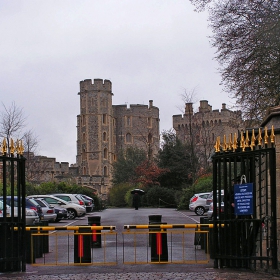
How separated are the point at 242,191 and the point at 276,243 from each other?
114 cm

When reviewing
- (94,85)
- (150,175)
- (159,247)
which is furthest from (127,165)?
(159,247)

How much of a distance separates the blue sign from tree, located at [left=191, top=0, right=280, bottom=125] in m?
12.4

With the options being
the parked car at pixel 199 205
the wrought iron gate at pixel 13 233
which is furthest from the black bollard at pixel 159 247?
the parked car at pixel 199 205

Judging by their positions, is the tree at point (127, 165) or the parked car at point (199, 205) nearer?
the parked car at point (199, 205)

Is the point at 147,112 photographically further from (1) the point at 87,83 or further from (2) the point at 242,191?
(2) the point at 242,191

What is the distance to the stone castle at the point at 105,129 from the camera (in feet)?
346

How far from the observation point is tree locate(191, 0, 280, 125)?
24469 millimetres

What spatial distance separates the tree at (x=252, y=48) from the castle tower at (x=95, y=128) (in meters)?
88.8

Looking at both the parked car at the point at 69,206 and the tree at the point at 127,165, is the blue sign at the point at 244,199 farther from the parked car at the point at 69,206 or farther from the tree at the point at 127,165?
the tree at the point at 127,165

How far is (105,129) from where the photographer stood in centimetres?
11981

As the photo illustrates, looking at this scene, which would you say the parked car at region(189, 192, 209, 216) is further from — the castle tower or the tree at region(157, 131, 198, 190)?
the castle tower

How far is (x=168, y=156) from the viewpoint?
66562mm

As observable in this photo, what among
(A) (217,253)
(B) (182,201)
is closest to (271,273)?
(A) (217,253)

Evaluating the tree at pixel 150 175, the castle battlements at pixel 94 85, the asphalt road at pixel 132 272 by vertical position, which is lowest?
the asphalt road at pixel 132 272
